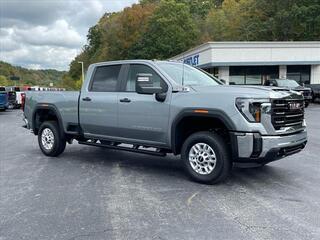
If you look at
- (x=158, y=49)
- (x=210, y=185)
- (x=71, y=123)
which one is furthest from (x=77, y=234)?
(x=158, y=49)

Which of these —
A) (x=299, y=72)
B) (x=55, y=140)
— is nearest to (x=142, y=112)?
(x=55, y=140)

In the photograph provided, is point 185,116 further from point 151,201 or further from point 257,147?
point 151,201

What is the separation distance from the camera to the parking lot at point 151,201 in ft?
16.2

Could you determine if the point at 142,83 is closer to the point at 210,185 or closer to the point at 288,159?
the point at 210,185

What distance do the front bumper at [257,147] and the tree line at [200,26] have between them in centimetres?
3700

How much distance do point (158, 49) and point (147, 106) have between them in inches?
2185

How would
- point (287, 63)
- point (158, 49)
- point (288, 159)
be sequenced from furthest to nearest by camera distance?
point (158, 49), point (287, 63), point (288, 159)

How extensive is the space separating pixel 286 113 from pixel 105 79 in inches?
145

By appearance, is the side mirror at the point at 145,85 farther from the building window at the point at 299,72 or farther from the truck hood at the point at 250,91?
the building window at the point at 299,72

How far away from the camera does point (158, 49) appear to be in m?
62.3

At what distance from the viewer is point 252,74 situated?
36.6 m

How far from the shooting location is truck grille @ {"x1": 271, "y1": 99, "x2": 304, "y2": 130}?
659 cm

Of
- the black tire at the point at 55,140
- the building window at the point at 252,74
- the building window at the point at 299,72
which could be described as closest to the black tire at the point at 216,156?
the black tire at the point at 55,140

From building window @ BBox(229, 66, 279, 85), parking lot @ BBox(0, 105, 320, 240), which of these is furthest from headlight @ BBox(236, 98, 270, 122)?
building window @ BBox(229, 66, 279, 85)
